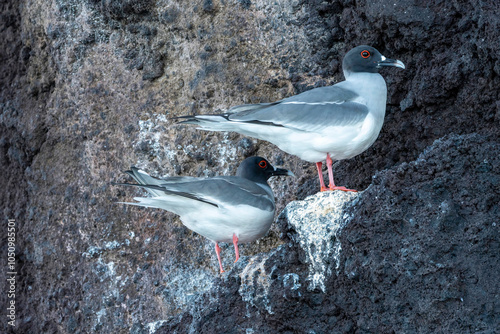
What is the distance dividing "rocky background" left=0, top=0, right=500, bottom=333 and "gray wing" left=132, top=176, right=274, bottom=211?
64cm

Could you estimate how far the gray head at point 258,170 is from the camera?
222 inches

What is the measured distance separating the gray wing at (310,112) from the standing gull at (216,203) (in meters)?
0.60

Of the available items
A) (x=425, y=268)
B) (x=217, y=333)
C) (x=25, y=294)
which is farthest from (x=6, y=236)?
(x=425, y=268)

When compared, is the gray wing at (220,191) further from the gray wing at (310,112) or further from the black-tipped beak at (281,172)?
the gray wing at (310,112)

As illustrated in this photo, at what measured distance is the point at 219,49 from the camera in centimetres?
647

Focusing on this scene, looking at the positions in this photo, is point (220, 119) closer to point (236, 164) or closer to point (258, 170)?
point (258, 170)

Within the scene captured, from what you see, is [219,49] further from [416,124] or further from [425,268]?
[425,268]

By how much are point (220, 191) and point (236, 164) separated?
1.36 meters

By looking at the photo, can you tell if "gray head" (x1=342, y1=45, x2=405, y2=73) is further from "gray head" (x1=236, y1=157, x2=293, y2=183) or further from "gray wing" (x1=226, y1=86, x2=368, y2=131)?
"gray head" (x1=236, y1=157, x2=293, y2=183)

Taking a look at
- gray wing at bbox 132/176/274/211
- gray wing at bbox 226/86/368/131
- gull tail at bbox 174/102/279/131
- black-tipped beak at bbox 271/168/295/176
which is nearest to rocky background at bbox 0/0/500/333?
black-tipped beak at bbox 271/168/295/176

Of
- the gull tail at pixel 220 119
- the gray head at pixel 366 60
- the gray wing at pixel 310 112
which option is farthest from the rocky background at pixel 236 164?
the gull tail at pixel 220 119

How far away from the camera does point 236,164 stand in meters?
6.38

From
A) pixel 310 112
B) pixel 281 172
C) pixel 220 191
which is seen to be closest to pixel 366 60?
pixel 310 112

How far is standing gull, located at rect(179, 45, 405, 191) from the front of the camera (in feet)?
15.6
